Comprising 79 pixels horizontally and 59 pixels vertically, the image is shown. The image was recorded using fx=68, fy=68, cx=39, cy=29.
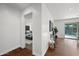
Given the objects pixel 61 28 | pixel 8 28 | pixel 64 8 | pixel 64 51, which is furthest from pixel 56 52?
pixel 61 28

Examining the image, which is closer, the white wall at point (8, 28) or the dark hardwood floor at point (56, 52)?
the white wall at point (8, 28)

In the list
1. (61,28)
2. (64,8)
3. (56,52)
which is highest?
(64,8)

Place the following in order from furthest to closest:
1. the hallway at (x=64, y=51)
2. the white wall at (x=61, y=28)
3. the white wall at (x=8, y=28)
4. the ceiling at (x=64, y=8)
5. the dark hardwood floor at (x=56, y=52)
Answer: the white wall at (x=61, y=28) → the hallway at (x=64, y=51) → the ceiling at (x=64, y=8) → the dark hardwood floor at (x=56, y=52) → the white wall at (x=8, y=28)

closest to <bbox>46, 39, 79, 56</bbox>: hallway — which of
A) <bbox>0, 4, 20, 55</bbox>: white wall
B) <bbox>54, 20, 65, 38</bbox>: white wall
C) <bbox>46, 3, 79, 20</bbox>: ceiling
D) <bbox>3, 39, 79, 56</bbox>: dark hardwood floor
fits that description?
<bbox>3, 39, 79, 56</bbox>: dark hardwood floor

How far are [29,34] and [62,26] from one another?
3869 millimetres

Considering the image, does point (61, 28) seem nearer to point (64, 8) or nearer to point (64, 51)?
point (64, 8)

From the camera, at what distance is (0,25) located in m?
2.12

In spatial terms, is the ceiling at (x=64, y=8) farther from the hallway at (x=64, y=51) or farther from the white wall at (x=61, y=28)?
the white wall at (x=61, y=28)

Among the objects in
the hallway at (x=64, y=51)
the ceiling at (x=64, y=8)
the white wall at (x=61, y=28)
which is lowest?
the hallway at (x=64, y=51)

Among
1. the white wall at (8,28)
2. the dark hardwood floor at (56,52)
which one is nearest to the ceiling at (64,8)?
the white wall at (8,28)

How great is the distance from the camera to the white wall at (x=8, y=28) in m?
2.17

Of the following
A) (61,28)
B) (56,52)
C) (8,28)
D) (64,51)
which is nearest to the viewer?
(8,28)

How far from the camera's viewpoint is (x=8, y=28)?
7.57ft

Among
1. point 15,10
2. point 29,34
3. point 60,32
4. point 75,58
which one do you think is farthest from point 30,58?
point 60,32
